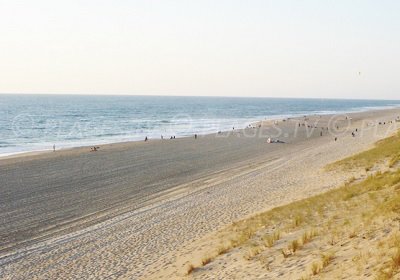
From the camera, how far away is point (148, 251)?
50.8 ft

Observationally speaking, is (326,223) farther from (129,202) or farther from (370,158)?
(370,158)

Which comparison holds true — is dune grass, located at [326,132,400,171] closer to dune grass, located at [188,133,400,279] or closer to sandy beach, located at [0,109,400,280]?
sandy beach, located at [0,109,400,280]

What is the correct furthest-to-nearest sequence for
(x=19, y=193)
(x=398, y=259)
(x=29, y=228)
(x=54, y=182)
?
1. (x=54, y=182)
2. (x=19, y=193)
3. (x=29, y=228)
4. (x=398, y=259)

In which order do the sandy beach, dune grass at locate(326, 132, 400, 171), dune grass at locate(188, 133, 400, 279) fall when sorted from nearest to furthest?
dune grass at locate(188, 133, 400, 279) < the sandy beach < dune grass at locate(326, 132, 400, 171)

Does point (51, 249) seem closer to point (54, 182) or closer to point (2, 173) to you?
point (54, 182)

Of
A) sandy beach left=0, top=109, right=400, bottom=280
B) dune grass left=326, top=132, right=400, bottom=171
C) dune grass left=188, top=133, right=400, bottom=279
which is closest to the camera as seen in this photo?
dune grass left=188, top=133, right=400, bottom=279

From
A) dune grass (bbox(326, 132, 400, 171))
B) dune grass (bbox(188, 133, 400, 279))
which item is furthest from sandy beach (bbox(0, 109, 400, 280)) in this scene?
dune grass (bbox(188, 133, 400, 279))

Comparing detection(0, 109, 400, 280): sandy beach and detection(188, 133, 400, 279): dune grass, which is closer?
detection(188, 133, 400, 279): dune grass

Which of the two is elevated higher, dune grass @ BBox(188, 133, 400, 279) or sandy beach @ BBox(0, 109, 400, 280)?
dune grass @ BBox(188, 133, 400, 279)

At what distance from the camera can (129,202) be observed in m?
23.6

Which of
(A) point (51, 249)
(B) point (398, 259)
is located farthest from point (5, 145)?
(B) point (398, 259)

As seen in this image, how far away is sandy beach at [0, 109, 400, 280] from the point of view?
15.0 m

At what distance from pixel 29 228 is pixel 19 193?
771 centimetres

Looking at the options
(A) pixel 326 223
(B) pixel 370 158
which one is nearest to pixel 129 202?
(A) pixel 326 223
